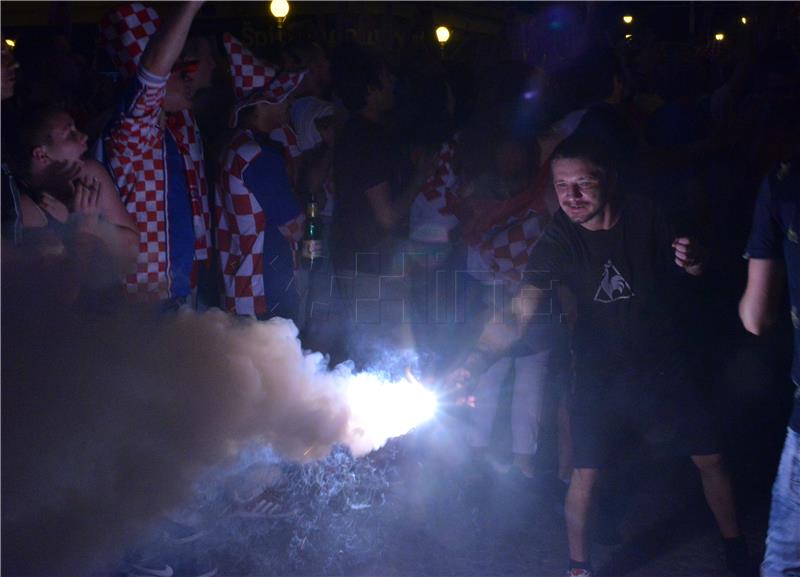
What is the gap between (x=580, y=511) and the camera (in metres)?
3.71

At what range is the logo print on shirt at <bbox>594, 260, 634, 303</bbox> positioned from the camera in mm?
3760

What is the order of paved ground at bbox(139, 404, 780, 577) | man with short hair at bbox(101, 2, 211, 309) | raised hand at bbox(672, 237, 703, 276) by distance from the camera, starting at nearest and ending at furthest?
1. raised hand at bbox(672, 237, 703, 276)
2. paved ground at bbox(139, 404, 780, 577)
3. man with short hair at bbox(101, 2, 211, 309)

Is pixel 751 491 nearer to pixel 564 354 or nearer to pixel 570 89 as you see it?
pixel 564 354

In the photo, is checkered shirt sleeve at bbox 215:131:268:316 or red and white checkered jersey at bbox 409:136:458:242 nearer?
checkered shirt sleeve at bbox 215:131:268:316

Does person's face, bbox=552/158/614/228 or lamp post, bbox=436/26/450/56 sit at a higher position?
lamp post, bbox=436/26/450/56

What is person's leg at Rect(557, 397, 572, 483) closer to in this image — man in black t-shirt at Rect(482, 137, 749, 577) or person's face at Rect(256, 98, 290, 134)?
man in black t-shirt at Rect(482, 137, 749, 577)

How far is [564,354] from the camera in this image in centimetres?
477

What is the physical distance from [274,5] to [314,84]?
429 cm

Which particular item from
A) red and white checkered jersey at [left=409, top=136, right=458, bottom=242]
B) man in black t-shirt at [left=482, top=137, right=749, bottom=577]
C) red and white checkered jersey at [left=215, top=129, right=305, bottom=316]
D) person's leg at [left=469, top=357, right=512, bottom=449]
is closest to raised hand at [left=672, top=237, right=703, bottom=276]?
man in black t-shirt at [left=482, top=137, right=749, bottom=577]

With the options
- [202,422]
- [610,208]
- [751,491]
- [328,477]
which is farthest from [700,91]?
[202,422]

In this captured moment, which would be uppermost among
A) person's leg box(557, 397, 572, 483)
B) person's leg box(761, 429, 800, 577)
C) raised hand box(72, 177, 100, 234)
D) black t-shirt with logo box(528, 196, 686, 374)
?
raised hand box(72, 177, 100, 234)

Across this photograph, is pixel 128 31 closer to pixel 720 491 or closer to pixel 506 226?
pixel 506 226

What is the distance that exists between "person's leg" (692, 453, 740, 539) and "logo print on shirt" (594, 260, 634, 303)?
760 millimetres

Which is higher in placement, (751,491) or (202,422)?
(202,422)
